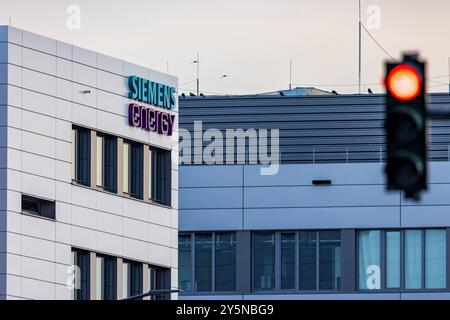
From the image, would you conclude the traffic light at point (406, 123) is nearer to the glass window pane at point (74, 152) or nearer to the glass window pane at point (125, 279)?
the glass window pane at point (74, 152)

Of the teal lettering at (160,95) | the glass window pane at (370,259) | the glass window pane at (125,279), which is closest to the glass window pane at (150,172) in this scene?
the teal lettering at (160,95)

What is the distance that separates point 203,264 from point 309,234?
5.05 m

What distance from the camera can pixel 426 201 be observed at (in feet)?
238

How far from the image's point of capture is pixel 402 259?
74.1 meters

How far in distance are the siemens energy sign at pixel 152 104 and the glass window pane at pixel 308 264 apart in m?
11.9

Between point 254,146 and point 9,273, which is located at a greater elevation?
point 254,146

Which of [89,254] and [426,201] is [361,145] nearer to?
[426,201]

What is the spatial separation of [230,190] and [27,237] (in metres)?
19.6

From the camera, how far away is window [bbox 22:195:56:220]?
5716cm

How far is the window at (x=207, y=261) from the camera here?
75.9 metres

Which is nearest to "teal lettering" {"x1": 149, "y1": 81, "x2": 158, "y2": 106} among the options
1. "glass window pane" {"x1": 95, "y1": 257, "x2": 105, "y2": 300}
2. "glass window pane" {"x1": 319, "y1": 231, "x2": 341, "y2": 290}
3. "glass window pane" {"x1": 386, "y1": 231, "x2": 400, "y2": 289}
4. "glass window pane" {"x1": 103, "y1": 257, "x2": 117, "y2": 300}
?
"glass window pane" {"x1": 103, "y1": 257, "x2": 117, "y2": 300}

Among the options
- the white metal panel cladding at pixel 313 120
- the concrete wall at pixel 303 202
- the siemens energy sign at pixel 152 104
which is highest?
the white metal panel cladding at pixel 313 120

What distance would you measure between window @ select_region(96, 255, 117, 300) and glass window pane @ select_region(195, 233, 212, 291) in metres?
14.0
